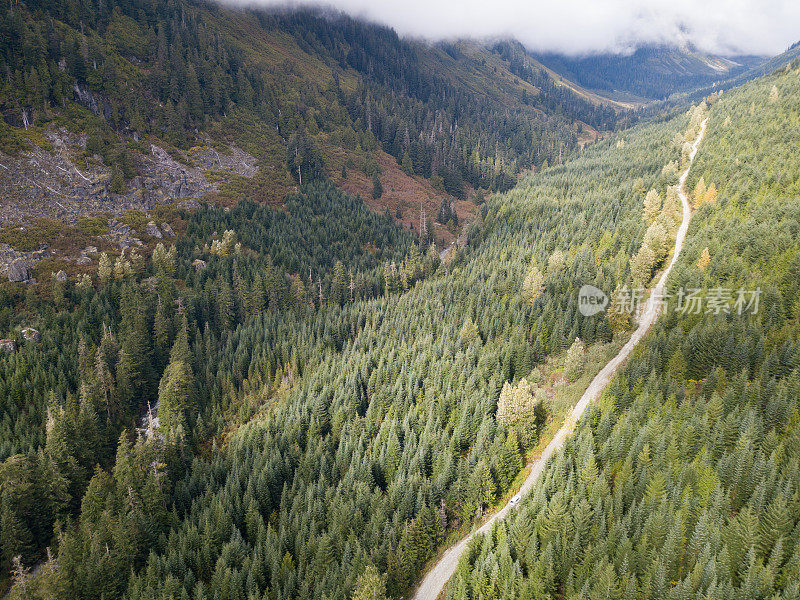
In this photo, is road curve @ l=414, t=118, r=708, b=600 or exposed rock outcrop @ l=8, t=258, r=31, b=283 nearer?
road curve @ l=414, t=118, r=708, b=600

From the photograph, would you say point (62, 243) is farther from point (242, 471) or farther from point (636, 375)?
point (636, 375)

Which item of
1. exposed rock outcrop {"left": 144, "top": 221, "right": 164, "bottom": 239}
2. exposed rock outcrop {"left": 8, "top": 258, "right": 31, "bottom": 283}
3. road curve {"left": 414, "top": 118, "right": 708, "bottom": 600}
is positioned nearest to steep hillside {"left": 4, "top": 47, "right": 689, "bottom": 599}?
road curve {"left": 414, "top": 118, "right": 708, "bottom": 600}

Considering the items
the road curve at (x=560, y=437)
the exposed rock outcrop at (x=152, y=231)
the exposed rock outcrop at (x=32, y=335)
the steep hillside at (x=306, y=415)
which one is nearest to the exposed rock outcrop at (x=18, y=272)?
the steep hillside at (x=306, y=415)

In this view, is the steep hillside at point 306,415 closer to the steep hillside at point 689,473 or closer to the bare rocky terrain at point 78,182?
the steep hillside at point 689,473

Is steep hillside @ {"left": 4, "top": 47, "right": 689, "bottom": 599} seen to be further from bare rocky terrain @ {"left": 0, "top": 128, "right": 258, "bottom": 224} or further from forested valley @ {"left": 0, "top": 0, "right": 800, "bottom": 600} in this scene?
bare rocky terrain @ {"left": 0, "top": 128, "right": 258, "bottom": 224}

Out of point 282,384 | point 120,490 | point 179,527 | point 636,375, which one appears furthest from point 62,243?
point 636,375
